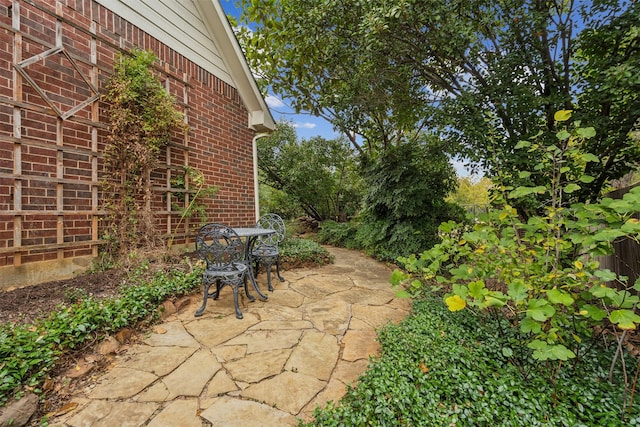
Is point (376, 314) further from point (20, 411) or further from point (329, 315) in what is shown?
point (20, 411)

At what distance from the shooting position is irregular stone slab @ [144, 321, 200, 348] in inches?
85.9

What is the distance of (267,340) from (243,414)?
0.78m

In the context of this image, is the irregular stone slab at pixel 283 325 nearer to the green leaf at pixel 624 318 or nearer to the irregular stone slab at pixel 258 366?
the irregular stone slab at pixel 258 366

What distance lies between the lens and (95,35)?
300 cm

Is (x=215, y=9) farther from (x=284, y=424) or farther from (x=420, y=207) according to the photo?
(x=284, y=424)

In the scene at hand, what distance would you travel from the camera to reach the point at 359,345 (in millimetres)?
2225

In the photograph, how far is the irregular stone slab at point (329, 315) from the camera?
2.52m

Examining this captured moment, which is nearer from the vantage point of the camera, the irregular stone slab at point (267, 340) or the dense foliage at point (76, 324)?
the dense foliage at point (76, 324)

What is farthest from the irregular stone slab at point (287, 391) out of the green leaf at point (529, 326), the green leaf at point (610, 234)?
the green leaf at point (610, 234)

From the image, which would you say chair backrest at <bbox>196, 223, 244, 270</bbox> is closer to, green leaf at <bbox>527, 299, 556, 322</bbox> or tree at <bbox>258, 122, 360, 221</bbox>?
green leaf at <bbox>527, 299, 556, 322</bbox>

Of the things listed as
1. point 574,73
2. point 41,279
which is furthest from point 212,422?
point 574,73

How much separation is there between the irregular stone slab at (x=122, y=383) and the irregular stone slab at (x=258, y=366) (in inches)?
21.0

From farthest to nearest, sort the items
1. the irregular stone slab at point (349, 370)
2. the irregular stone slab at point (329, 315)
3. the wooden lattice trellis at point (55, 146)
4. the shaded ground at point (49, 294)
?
the irregular stone slab at point (329, 315), the wooden lattice trellis at point (55, 146), the shaded ground at point (49, 294), the irregular stone slab at point (349, 370)

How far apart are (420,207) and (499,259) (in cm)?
368
